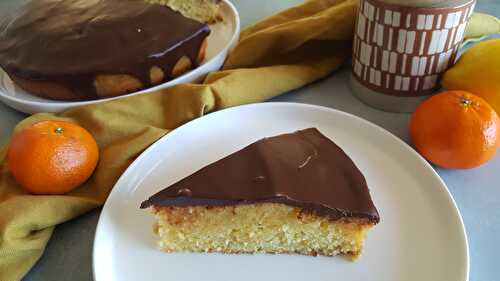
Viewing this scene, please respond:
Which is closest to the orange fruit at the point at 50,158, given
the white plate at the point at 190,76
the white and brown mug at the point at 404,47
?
the white plate at the point at 190,76

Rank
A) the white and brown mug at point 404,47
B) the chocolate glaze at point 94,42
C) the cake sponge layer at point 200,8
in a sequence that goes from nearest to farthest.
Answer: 1. the white and brown mug at point 404,47
2. the chocolate glaze at point 94,42
3. the cake sponge layer at point 200,8

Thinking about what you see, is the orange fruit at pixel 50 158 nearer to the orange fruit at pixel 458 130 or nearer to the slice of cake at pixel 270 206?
the slice of cake at pixel 270 206

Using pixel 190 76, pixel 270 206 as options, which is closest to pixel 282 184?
pixel 270 206

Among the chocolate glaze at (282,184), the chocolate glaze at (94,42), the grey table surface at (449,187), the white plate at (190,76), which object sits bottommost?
the grey table surface at (449,187)

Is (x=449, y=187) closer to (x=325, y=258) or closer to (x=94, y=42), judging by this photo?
(x=325, y=258)

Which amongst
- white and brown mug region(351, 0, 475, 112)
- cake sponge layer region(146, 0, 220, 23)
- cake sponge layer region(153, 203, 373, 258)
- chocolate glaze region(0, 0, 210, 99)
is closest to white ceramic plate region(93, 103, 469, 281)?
cake sponge layer region(153, 203, 373, 258)

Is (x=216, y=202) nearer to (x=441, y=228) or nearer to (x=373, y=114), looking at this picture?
(x=441, y=228)

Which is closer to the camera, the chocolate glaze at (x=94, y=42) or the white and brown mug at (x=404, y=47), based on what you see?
the white and brown mug at (x=404, y=47)

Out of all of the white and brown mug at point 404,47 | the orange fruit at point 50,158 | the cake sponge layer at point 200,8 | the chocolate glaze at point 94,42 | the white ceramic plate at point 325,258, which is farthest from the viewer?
the cake sponge layer at point 200,8
